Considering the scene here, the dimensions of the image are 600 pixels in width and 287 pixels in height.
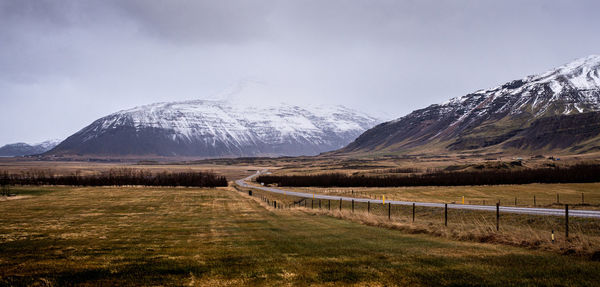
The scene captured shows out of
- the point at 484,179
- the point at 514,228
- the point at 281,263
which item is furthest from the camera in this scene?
the point at 484,179

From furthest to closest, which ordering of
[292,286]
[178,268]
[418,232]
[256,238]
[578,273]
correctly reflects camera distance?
1. [418,232]
2. [256,238]
3. [178,268]
4. [578,273]
5. [292,286]

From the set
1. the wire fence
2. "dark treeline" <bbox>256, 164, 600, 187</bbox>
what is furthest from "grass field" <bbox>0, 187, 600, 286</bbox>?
"dark treeline" <bbox>256, 164, 600, 187</bbox>

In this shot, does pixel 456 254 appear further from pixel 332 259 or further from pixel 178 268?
pixel 178 268

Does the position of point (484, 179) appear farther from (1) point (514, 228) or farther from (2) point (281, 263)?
(2) point (281, 263)

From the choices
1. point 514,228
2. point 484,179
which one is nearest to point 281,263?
point 514,228

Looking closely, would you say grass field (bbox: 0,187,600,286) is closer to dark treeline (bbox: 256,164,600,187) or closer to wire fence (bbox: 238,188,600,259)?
wire fence (bbox: 238,188,600,259)

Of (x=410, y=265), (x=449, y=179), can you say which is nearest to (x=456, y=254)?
(x=410, y=265)

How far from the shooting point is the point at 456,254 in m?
16.0

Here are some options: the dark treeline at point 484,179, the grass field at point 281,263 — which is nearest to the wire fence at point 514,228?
the grass field at point 281,263

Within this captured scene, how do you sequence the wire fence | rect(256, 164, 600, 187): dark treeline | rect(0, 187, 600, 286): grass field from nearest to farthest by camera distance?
rect(0, 187, 600, 286): grass field, the wire fence, rect(256, 164, 600, 187): dark treeline

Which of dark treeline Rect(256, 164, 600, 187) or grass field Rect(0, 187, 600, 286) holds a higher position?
grass field Rect(0, 187, 600, 286)

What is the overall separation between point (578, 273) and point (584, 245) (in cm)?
433

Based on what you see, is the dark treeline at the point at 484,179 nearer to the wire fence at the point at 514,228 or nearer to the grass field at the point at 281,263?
the wire fence at the point at 514,228

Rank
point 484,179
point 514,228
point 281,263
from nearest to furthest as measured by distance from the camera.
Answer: point 281,263
point 514,228
point 484,179
